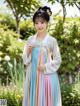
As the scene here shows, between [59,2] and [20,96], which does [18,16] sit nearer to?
[59,2]

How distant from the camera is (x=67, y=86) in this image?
21.6 feet

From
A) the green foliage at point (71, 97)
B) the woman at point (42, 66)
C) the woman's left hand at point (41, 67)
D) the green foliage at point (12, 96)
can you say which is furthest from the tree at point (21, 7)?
the woman's left hand at point (41, 67)

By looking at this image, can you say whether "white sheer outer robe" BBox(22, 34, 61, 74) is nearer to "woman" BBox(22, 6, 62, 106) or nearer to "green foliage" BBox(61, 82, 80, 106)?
"woman" BBox(22, 6, 62, 106)

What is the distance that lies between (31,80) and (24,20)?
784cm

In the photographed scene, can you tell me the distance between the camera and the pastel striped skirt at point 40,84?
4.55m

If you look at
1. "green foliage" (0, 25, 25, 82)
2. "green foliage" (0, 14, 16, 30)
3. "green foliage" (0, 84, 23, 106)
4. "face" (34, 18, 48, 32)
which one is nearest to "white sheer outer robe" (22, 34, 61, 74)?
"face" (34, 18, 48, 32)

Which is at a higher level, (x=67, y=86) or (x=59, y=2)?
(x=59, y=2)

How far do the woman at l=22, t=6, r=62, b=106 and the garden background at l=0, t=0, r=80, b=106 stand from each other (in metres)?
0.36

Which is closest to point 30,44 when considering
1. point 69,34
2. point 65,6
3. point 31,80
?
point 31,80

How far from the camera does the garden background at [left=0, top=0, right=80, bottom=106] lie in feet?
21.1

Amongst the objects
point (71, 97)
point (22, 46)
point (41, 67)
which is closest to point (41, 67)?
point (41, 67)

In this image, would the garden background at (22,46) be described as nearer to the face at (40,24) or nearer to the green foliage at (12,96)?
the green foliage at (12,96)

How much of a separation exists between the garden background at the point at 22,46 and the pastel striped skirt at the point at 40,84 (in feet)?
1.79

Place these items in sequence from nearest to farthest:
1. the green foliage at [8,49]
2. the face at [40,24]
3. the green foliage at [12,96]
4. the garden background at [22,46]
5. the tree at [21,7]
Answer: the face at [40,24], the green foliage at [12,96], the garden background at [22,46], the green foliage at [8,49], the tree at [21,7]
